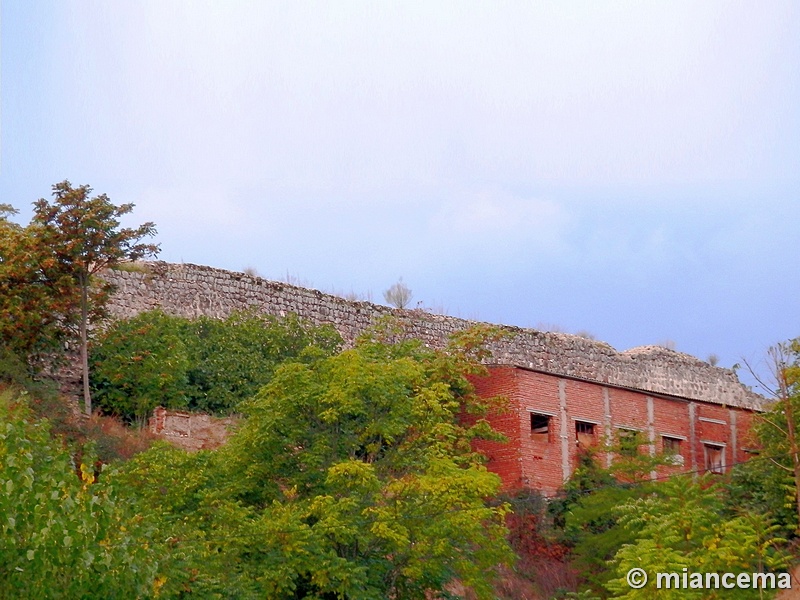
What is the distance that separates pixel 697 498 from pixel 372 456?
610 centimetres

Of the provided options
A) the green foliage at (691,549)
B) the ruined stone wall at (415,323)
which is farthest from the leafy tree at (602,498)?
the ruined stone wall at (415,323)

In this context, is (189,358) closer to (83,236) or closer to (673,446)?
(83,236)

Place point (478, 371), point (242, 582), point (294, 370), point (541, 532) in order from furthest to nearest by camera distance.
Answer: point (478, 371), point (541, 532), point (294, 370), point (242, 582)

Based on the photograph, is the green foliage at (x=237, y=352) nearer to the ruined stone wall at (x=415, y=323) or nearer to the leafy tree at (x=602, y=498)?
the ruined stone wall at (x=415, y=323)

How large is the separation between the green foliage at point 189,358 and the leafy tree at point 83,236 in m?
1.05

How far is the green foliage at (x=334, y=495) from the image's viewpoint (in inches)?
740

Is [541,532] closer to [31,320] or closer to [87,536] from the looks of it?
[31,320]

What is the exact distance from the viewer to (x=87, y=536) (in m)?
12.9

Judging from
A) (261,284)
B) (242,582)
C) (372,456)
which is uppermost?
(261,284)

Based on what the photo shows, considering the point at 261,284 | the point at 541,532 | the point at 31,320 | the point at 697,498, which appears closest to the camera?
the point at 697,498

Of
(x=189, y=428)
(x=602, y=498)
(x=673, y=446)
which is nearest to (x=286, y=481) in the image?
(x=189, y=428)

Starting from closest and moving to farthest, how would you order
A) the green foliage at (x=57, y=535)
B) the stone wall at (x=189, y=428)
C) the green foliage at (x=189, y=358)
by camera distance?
the green foliage at (x=57, y=535) < the stone wall at (x=189, y=428) < the green foliage at (x=189, y=358)

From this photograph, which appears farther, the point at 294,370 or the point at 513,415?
the point at 513,415

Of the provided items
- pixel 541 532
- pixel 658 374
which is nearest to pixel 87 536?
pixel 541 532
